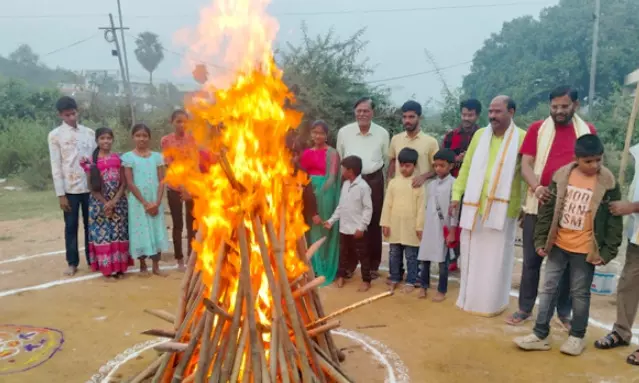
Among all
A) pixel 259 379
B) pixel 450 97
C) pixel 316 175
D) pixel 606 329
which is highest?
pixel 450 97

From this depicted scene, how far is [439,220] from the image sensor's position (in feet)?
19.5

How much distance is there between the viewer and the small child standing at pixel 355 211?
243 inches

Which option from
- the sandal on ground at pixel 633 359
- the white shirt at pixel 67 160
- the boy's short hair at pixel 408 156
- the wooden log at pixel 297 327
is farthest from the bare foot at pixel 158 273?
the sandal on ground at pixel 633 359

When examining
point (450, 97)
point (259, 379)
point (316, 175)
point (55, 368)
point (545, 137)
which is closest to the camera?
point (259, 379)

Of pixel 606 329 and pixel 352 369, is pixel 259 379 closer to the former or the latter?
pixel 352 369

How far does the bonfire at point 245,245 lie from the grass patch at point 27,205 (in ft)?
29.8

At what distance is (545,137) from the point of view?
5.05m

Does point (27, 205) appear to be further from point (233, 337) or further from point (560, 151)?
point (560, 151)

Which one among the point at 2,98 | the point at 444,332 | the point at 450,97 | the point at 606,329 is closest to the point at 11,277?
the point at 444,332

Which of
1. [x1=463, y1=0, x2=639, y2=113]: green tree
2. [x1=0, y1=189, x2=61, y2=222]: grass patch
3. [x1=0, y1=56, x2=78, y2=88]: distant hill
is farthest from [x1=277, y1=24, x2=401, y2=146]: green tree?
[x1=0, y1=56, x2=78, y2=88]: distant hill

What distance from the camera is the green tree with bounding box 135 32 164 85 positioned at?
126 ft

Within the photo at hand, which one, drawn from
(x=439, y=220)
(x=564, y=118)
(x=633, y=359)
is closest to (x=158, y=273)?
(x=439, y=220)

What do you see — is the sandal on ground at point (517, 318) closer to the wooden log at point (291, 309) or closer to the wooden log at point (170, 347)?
the wooden log at point (291, 309)

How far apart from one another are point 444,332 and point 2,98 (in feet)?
101
